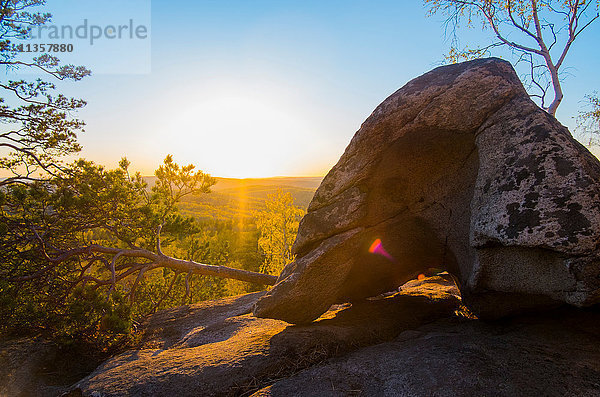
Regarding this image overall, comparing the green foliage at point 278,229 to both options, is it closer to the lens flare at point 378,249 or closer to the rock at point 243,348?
the rock at point 243,348

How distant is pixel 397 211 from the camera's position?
693 centimetres

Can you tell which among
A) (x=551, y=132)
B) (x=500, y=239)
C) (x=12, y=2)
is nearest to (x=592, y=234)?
(x=500, y=239)

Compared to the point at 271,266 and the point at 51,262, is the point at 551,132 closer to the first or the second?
the point at 51,262

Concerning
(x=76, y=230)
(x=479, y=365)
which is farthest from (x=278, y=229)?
(x=479, y=365)

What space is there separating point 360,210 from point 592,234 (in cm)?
369

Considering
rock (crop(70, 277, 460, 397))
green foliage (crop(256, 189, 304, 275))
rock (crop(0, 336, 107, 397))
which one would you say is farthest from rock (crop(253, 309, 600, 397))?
green foliage (crop(256, 189, 304, 275))

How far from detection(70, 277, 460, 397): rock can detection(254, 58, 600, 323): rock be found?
0.74m

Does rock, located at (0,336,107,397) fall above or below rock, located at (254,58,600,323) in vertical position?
below

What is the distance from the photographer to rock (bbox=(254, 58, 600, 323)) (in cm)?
399

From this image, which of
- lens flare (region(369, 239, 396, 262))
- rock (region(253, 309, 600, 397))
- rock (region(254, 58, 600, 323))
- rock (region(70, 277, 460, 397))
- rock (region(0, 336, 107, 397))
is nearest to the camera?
rock (region(253, 309, 600, 397))

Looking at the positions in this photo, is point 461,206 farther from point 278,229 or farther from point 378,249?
point 278,229

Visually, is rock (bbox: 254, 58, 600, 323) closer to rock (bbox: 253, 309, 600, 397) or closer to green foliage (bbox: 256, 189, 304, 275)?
rock (bbox: 253, 309, 600, 397)

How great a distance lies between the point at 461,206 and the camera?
6035 millimetres

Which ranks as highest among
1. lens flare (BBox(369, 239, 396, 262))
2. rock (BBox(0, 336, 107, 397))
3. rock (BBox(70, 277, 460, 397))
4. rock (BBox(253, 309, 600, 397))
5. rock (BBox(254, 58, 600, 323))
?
rock (BBox(254, 58, 600, 323))
